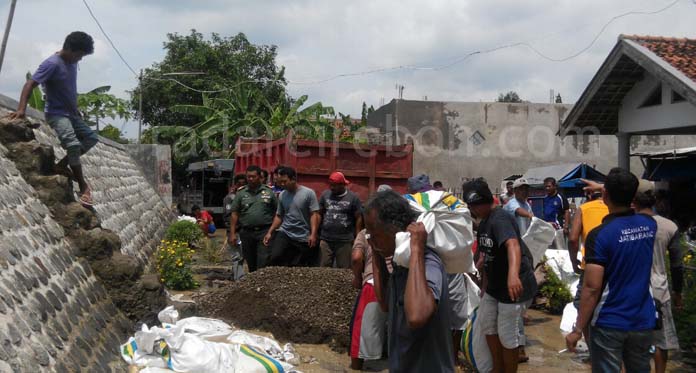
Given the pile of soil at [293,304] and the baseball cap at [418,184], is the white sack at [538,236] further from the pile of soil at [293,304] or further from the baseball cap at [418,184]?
the pile of soil at [293,304]

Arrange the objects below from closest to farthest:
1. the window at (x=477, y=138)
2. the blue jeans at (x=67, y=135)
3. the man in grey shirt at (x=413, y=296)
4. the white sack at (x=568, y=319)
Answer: the man in grey shirt at (x=413, y=296)
the blue jeans at (x=67, y=135)
the white sack at (x=568, y=319)
the window at (x=477, y=138)

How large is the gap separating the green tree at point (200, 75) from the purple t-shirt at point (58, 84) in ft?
90.6

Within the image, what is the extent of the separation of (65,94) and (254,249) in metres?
3.19

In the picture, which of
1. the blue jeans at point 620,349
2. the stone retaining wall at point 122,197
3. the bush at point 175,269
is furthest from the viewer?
the bush at point 175,269

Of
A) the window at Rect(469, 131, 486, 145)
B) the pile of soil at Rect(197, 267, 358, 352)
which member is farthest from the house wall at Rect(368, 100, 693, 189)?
the pile of soil at Rect(197, 267, 358, 352)

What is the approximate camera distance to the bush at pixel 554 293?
866cm

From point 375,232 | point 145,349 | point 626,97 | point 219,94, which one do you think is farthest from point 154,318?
point 219,94

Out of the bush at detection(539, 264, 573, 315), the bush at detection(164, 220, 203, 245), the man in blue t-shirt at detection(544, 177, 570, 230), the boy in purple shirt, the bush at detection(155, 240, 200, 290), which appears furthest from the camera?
the bush at detection(164, 220, 203, 245)

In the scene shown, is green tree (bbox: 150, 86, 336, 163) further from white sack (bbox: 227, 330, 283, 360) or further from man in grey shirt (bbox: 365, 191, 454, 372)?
man in grey shirt (bbox: 365, 191, 454, 372)

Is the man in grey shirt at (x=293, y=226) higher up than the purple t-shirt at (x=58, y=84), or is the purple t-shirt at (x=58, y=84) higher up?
the purple t-shirt at (x=58, y=84)

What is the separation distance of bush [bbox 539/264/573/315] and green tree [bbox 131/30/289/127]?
2684cm

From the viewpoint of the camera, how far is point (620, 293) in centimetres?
379

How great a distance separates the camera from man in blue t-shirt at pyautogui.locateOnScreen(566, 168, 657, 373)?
148 inches

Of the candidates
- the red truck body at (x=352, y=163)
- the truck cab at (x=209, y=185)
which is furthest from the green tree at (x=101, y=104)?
the red truck body at (x=352, y=163)
